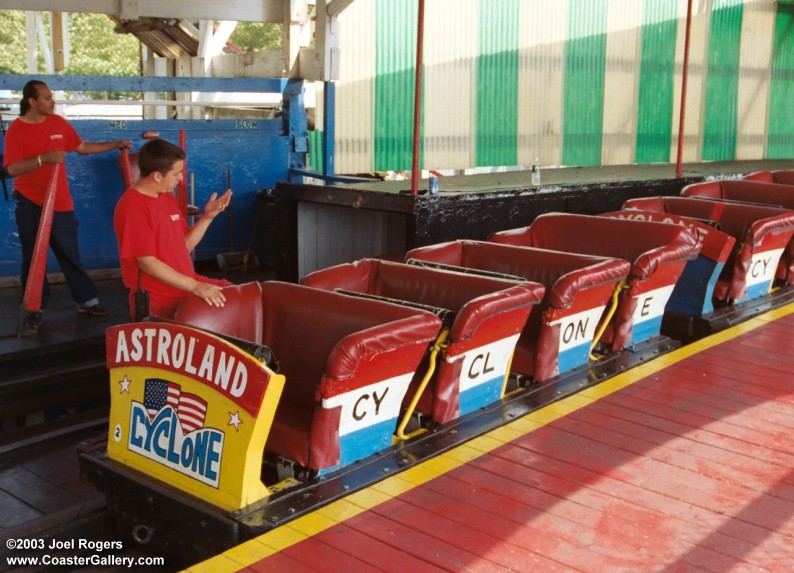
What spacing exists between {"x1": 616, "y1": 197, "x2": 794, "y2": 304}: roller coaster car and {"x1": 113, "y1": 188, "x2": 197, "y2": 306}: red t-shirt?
3644mm

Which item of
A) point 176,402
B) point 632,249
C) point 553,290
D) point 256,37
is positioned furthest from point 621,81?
point 256,37

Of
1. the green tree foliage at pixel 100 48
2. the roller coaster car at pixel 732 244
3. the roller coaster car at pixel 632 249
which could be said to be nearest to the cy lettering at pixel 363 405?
the roller coaster car at pixel 632 249

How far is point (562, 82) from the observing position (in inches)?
484

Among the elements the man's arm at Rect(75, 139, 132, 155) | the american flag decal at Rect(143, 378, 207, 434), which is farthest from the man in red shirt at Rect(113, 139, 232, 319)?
the man's arm at Rect(75, 139, 132, 155)

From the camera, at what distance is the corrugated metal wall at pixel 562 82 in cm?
1054

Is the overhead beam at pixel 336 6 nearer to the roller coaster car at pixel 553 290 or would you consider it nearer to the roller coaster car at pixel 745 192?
the roller coaster car at pixel 745 192

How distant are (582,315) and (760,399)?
1.02 meters

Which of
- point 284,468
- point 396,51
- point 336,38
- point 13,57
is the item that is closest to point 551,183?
point 336,38

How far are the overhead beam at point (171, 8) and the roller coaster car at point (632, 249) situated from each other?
427 centimetres

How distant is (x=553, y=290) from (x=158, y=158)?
2.11 metres

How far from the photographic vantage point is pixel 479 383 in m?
4.59

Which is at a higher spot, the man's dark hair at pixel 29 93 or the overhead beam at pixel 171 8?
the overhead beam at pixel 171 8

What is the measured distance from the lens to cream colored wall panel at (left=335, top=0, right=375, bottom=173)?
33.2ft

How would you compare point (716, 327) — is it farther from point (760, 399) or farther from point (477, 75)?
point (477, 75)
